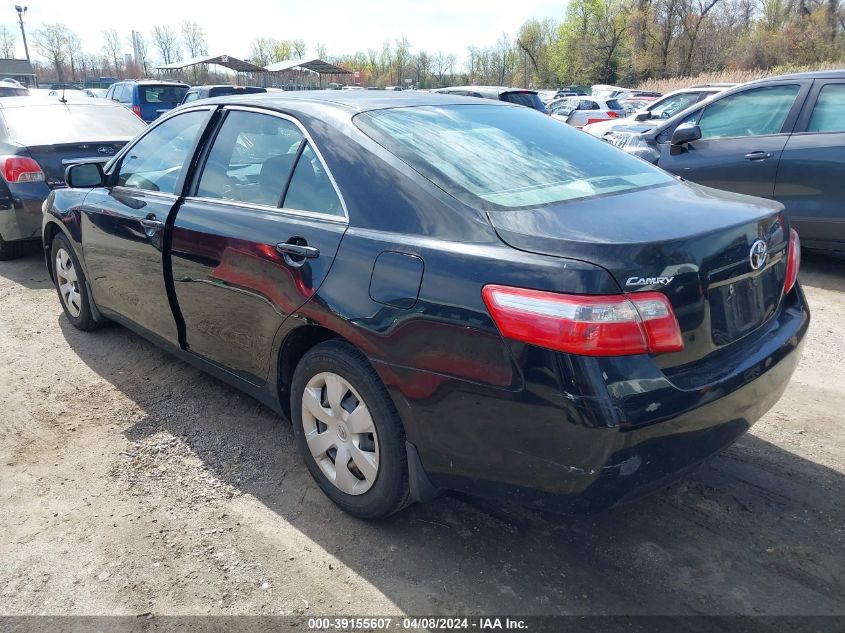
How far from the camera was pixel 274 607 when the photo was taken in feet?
7.82

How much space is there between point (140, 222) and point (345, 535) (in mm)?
2059

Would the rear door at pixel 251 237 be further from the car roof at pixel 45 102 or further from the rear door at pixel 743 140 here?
the car roof at pixel 45 102

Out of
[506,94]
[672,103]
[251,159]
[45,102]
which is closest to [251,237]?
[251,159]

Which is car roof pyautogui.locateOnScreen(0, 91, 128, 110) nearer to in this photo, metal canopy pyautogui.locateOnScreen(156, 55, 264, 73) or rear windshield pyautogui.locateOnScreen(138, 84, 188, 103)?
rear windshield pyautogui.locateOnScreen(138, 84, 188, 103)

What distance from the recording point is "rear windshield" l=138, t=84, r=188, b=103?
18.5m

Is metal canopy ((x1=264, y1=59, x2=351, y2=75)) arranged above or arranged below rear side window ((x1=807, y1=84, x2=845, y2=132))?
above

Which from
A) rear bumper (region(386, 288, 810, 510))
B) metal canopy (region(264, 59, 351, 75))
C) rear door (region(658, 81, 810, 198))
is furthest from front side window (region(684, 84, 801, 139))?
metal canopy (region(264, 59, 351, 75))

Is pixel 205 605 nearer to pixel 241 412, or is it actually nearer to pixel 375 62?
pixel 241 412

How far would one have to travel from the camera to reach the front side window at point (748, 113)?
20.2 ft

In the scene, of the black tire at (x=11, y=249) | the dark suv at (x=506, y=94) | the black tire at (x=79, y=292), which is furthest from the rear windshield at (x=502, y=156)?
the dark suv at (x=506, y=94)

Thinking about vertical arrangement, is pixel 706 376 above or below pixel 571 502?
above

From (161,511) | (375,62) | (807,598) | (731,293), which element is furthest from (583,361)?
(375,62)

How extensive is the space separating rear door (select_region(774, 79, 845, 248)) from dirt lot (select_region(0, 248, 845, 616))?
2540mm

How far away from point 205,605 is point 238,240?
150cm
